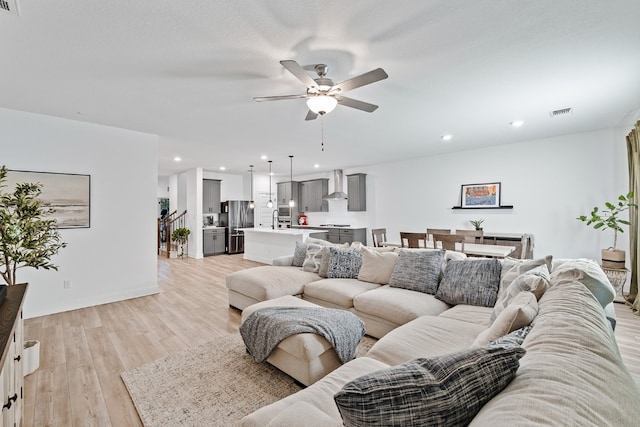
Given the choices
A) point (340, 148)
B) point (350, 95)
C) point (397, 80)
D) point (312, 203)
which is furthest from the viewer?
point (312, 203)

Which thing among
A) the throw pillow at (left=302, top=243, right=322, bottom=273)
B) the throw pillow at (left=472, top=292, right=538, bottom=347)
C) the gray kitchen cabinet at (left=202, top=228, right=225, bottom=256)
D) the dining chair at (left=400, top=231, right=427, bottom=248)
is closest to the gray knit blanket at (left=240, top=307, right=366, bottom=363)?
the throw pillow at (left=472, top=292, right=538, bottom=347)

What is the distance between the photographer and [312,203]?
9.26m

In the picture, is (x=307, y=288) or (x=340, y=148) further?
(x=340, y=148)

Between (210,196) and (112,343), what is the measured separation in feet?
21.4

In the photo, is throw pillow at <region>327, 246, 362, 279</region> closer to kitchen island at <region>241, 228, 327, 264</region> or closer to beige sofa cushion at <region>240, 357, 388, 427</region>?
beige sofa cushion at <region>240, 357, 388, 427</region>

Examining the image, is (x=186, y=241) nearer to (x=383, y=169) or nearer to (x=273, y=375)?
(x=383, y=169)

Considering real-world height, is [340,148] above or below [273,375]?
above

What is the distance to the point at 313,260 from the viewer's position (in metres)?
4.06

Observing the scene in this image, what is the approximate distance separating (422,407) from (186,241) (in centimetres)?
872

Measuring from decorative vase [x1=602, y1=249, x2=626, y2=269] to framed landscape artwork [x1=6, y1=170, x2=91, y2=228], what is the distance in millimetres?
7617

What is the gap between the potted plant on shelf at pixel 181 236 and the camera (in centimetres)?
821

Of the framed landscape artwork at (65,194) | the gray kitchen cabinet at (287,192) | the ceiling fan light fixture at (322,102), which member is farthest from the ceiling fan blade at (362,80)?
the gray kitchen cabinet at (287,192)

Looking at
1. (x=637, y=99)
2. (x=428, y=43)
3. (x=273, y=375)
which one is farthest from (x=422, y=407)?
(x=637, y=99)

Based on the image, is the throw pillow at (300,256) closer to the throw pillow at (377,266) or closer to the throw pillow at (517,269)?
the throw pillow at (377,266)
